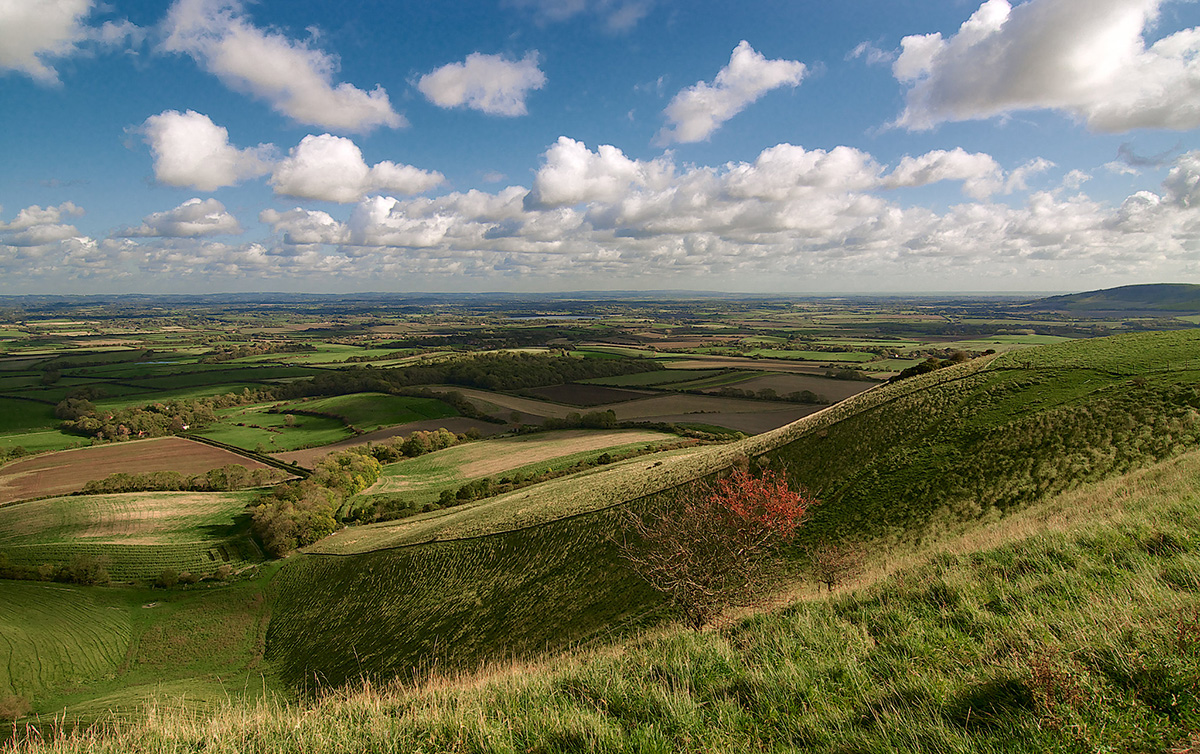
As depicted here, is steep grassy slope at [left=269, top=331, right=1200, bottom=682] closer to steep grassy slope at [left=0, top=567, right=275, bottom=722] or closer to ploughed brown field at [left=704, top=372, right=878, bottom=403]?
steep grassy slope at [left=0, top=567, right=275, bottom=722]

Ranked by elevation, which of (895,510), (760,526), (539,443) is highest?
(760,526)

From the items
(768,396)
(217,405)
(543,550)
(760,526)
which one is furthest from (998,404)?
(217,405)

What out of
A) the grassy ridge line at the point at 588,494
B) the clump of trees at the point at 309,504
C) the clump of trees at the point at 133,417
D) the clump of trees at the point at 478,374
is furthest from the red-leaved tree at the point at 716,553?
the clump of trees at the point at 478,374

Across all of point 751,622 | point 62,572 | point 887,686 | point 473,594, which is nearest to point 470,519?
point 473,594

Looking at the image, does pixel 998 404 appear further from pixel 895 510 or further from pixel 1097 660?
pixel 1097 660

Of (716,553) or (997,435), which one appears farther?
(997,435)

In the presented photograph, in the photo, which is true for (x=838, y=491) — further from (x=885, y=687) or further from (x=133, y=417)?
(x=133, y=417)

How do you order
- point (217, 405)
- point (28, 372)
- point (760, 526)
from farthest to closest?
point (28, 372) → point (217, 405) → point (760, 526)
